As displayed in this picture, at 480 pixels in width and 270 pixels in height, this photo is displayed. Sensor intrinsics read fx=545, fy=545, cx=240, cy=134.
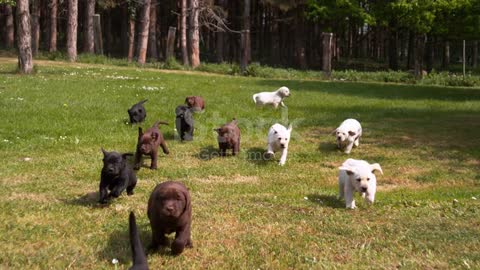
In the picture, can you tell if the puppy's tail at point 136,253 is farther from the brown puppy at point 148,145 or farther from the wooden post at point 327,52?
the wooden post at point 327,52

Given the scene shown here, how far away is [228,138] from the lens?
10211mm

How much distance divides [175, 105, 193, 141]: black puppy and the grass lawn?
217 mm

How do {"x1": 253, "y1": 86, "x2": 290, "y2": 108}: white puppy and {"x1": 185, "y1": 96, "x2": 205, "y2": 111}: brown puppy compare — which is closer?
{"x1": 185, "y1": 96, "x2": 205, "y2": 111}: brown puppy

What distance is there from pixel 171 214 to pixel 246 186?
11.8 ft

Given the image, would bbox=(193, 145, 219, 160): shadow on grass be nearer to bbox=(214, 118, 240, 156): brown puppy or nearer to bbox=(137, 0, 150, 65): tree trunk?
bbox=(214, 118, 240, 156): brown puppy

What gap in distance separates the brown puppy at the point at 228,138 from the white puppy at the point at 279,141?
666mm

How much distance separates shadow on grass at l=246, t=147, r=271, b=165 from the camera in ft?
33.9

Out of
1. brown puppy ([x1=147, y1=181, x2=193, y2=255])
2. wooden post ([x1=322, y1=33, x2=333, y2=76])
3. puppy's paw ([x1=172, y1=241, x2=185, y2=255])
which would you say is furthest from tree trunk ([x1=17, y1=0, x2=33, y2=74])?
puppy's paw ([x1=172, y1=241, x2=185, y2=255])

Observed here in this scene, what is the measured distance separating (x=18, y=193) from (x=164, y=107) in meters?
7.66

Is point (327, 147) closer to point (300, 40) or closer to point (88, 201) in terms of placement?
point (88, 201)

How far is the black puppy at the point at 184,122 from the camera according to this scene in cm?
1123

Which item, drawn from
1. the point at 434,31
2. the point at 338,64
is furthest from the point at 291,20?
the point at 434,31

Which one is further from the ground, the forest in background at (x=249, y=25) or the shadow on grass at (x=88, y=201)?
the forest in background at (x=249, y=25)

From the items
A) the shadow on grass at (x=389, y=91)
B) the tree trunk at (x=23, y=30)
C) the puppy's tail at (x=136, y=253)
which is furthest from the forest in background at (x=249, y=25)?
the puppy's tail at (x=136, y=253)
